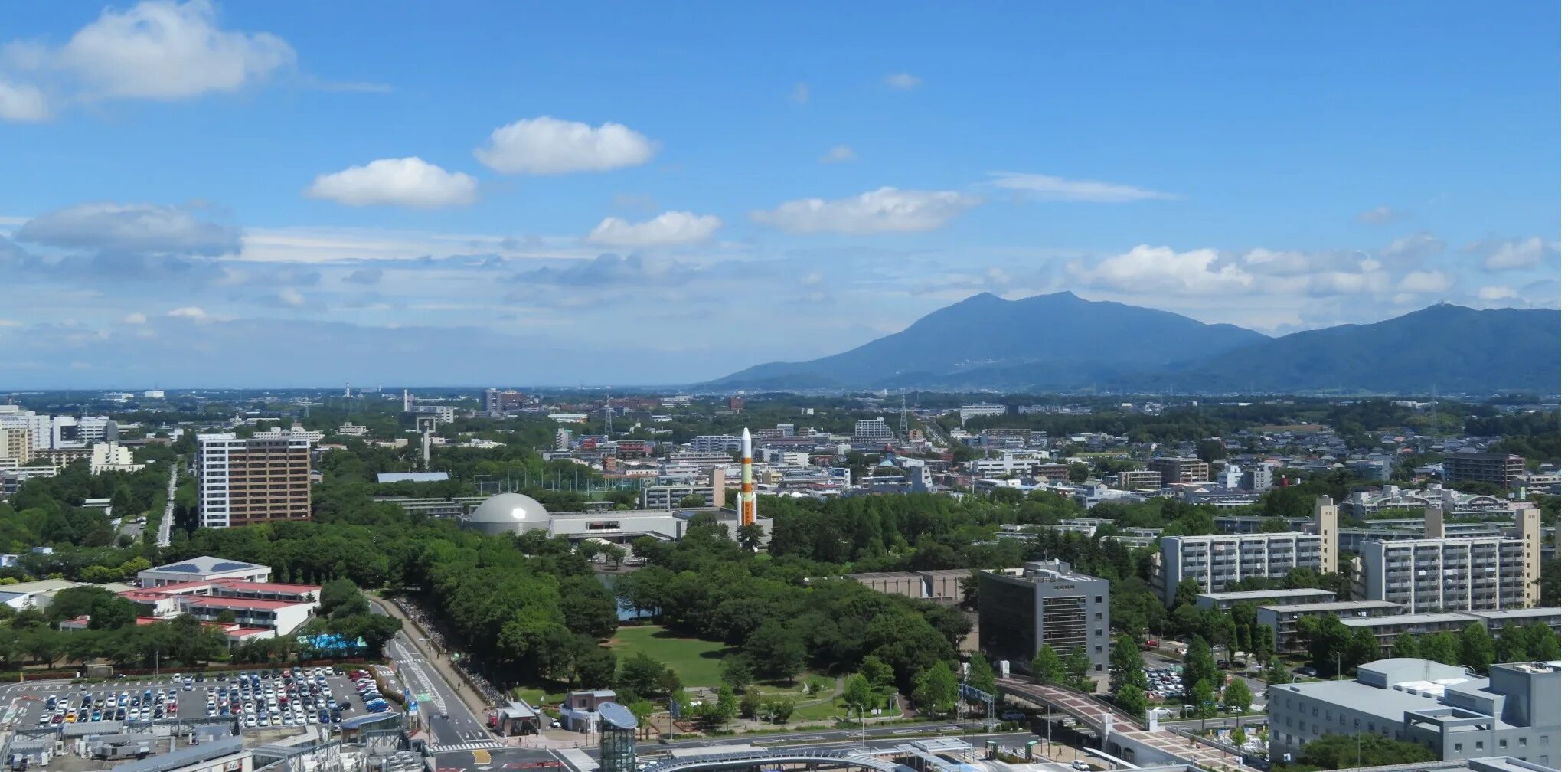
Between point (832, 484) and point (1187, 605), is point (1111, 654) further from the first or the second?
point (832, 484)

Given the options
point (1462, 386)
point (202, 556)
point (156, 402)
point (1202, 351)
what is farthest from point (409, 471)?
point (1202, 351)

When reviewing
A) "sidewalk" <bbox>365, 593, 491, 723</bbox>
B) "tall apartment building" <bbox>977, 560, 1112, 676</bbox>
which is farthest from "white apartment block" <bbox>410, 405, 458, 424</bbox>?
"tall apartment building" <bbox>977, 560, 1112, 676</bbox>

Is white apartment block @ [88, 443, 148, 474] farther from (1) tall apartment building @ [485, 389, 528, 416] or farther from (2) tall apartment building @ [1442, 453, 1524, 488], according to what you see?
(1) tall apartment building @ [485, 389, 528, 416]

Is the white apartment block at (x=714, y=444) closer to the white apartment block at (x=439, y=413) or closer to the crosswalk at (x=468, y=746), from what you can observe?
the white apartment block at (x=439, y=413)

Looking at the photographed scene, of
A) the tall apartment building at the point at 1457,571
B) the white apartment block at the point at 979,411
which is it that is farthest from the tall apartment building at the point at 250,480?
the white apartment block at the point at 979,411

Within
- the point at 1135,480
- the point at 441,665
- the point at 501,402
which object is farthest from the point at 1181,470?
the point at 501,402

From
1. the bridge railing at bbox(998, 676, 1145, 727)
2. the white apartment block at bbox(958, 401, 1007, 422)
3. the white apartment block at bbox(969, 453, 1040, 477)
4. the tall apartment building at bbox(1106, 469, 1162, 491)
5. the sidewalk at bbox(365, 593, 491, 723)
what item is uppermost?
the white apartment block at bbox(958, 401, 1007, 422)

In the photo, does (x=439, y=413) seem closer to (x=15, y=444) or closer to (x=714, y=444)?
(x=714, y=444)
